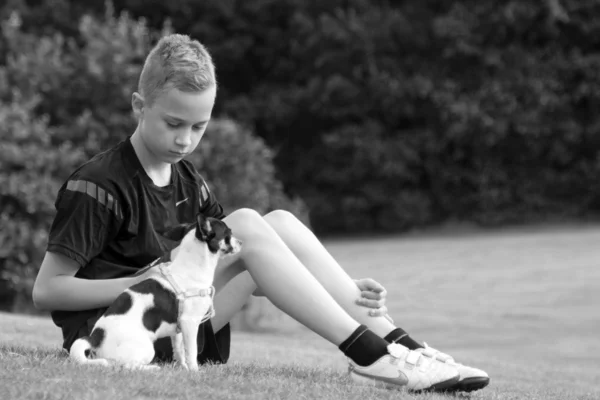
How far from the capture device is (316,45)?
81.3ft

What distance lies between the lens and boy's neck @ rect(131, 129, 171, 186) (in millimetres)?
4277

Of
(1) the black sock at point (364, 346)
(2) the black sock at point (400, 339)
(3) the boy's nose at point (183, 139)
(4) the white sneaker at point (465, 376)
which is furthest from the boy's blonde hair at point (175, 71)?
(4) the white sneaker at point (465, 376)

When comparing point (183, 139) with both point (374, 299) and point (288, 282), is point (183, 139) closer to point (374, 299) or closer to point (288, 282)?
point (288, 282)

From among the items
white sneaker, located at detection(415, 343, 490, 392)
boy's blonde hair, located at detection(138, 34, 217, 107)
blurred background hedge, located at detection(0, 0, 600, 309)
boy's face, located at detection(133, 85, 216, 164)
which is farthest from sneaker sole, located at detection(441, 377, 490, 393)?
blurred background hedge, located at detection(0, 0, 600, 309)

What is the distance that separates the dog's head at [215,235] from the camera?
13.1 feet

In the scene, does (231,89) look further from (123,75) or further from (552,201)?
(123,75)

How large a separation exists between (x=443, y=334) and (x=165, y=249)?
8.37 meters

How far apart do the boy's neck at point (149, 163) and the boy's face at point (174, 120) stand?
6 cm

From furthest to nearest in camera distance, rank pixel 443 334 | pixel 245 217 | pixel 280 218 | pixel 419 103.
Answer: pixel 419 103, pixel 443 334, pixel 280 218, pixel 245 217

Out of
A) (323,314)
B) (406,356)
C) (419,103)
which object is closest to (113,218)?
(323,314)

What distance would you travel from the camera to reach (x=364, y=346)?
13.4 ft

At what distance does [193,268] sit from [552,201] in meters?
20.7

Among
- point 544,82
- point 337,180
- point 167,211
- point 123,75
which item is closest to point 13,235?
point 123,75

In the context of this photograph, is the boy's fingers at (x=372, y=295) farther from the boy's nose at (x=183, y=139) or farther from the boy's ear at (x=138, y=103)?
the boy's ear at (x=138, y=103)
